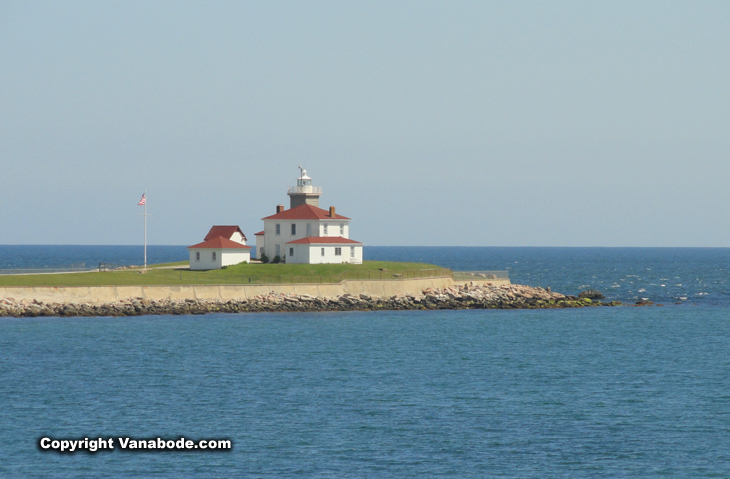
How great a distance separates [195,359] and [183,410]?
12.5 meters

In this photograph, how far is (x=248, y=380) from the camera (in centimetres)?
3822

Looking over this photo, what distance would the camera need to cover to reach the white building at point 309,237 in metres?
76.4

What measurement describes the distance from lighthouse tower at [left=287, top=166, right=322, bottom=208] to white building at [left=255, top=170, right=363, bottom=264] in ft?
7.56

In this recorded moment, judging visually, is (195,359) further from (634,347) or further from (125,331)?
(634,347)

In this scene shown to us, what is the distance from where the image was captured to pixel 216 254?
76312mm

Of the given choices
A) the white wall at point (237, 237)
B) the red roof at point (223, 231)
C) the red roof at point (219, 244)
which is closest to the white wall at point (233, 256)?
the red roof at point (219, 244)

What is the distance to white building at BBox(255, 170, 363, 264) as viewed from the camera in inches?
3007

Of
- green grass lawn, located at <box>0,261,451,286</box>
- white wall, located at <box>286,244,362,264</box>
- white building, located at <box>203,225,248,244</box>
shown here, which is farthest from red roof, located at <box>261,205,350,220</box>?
green grass lawn, located at <box>0,261,451,286</box>

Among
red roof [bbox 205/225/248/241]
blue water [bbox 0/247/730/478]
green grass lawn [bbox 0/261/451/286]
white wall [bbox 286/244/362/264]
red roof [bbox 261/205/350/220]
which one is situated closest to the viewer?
blue water [bbox 0/247/730/478]

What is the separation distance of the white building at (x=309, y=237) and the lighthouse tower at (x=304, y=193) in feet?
7.56

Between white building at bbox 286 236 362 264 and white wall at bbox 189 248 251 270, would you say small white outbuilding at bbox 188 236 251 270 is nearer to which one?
white wall at bbox 189 248 251 270

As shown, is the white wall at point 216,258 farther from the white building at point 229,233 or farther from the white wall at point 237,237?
A: the white building at point 229,233

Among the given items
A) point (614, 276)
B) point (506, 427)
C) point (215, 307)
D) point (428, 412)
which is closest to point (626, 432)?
point (506, 427)

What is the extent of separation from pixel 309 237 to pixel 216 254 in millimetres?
8492
